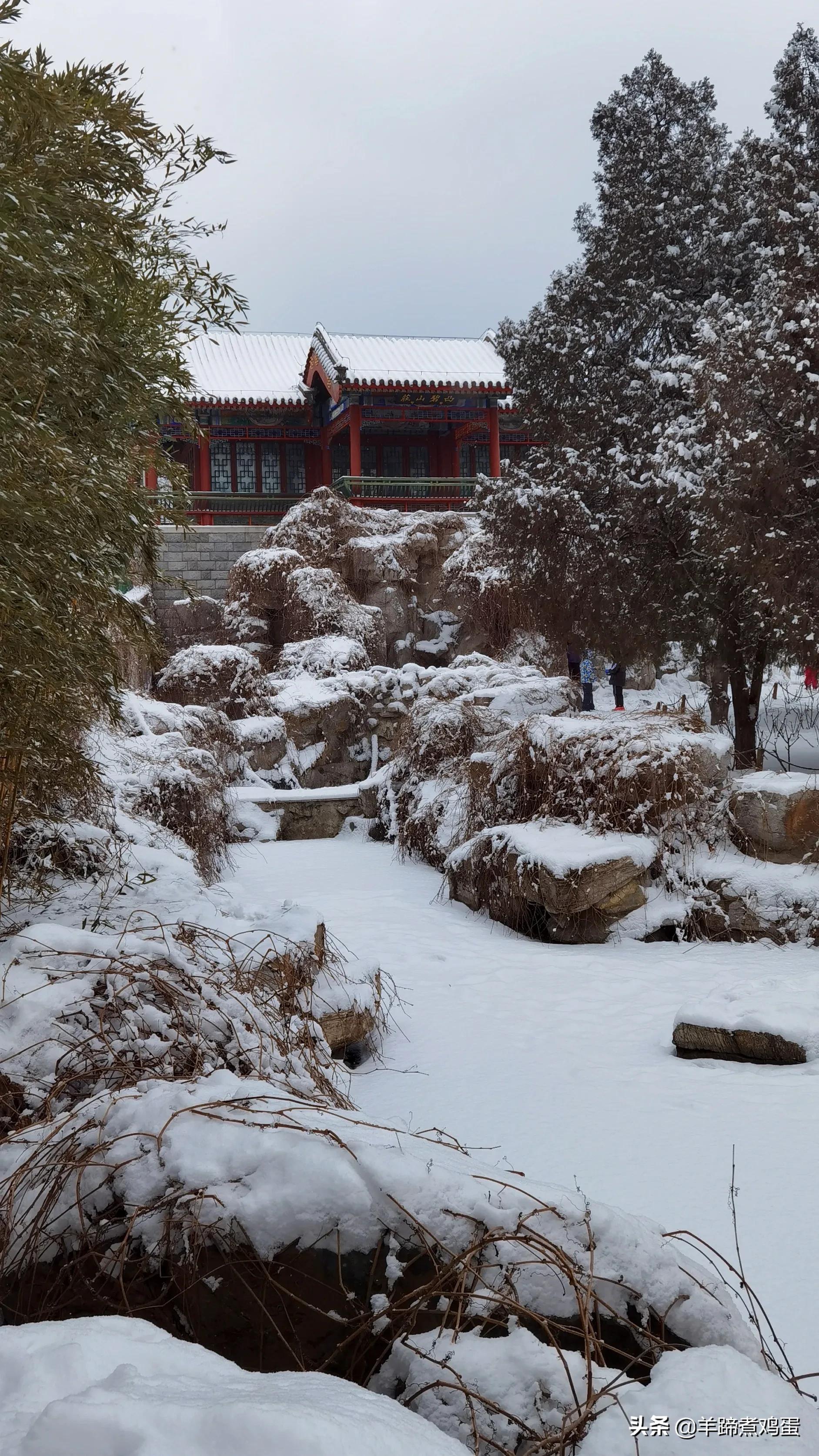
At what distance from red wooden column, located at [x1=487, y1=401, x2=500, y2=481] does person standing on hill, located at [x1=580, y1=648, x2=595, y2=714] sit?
17.2 feet

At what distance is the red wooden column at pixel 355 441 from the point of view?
65.5 feet

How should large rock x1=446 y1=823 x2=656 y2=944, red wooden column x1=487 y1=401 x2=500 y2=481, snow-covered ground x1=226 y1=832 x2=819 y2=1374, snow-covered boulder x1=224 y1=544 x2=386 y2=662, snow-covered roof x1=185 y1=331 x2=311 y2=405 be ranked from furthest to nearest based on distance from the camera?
snow-covered roof x1=185 y1=331 x2=311 y2=405 → red wooden column x1=487 y1=401 x2=500 y2=481 → snow-covered boulder x1=224 y1=544 x2=386 y2=662 → large rock x1=446 y1=823 x2=656 y2=944 → snow-covered ground x1=226 y1=832 x2=819 y2=1374

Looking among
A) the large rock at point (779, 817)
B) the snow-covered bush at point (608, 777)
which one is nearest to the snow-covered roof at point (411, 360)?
the snow-covered bush at point (608, 777)

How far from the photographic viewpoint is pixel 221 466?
71.2ft

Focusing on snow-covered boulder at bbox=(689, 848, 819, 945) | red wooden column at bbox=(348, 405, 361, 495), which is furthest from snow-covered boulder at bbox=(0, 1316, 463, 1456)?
red wooden column at bbox=(348, 405, 361, 495)

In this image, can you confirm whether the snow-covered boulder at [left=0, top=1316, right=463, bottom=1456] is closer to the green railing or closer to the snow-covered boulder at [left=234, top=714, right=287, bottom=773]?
the snow-covered boulder at [left=234, top=714, right=287, bottom=773]

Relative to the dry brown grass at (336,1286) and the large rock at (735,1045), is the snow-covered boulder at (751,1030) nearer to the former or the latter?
the large rock at (735,1045)

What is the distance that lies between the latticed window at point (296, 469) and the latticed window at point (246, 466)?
668mm

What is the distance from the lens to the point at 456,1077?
192 inches

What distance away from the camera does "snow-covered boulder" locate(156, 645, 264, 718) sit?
13.8 metres

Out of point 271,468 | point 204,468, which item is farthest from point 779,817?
point 271,468

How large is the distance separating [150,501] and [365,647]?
1153 centimetres

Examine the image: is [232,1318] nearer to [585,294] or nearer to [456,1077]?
[456,1077]

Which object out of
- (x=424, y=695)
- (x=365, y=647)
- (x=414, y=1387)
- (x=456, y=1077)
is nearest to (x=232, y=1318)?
(x=414, y=1387)
